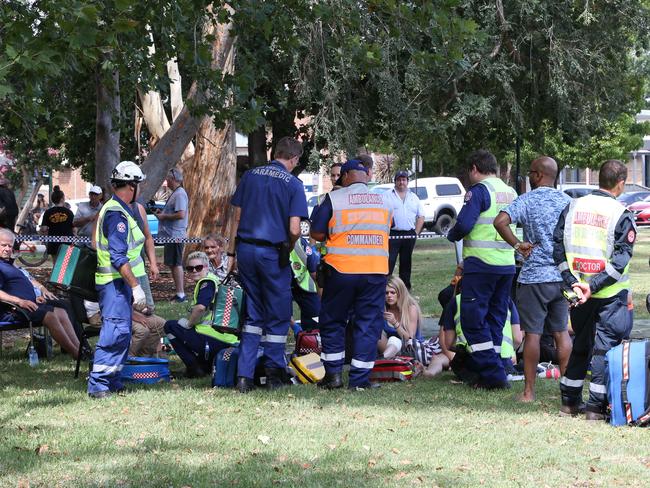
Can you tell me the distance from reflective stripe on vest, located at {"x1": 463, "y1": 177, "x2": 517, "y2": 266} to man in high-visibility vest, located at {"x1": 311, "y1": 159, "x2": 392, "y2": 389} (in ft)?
2.39

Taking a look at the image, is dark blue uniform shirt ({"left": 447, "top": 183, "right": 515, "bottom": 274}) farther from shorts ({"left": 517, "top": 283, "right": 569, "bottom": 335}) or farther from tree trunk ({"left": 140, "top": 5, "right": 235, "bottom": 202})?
tree trunk ({"left": 140, "top": 5, "right": 235, "bottom": 202})

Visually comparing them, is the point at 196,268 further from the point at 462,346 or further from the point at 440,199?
the point at 440,199

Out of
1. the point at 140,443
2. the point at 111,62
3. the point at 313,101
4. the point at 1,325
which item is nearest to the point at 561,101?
the point at 313,101

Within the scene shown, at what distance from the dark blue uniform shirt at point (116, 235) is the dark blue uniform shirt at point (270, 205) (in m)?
0.94

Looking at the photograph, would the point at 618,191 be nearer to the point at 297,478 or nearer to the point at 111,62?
the point at 297,478

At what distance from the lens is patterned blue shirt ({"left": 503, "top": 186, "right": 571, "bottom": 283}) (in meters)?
8.43

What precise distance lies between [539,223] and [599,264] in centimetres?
107

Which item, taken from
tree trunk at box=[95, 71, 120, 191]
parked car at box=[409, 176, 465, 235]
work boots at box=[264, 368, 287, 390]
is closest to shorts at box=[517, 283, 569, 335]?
work boots at box=[264, 368, 287, 390]

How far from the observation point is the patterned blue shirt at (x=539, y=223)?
843 centimetres

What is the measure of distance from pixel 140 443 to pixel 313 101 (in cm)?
1715

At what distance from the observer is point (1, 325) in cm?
1030

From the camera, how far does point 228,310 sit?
9.25 metres

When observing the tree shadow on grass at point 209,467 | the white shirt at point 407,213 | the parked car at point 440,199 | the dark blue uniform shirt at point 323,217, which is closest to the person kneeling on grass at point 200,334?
the dark blue uniform shirt at point 323,217

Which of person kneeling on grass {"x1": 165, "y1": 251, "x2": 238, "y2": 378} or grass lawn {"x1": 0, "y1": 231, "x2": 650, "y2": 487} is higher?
person kneeling on grass {"x1": 165, "y1": 251, "x2": 238, "y2": 378}
